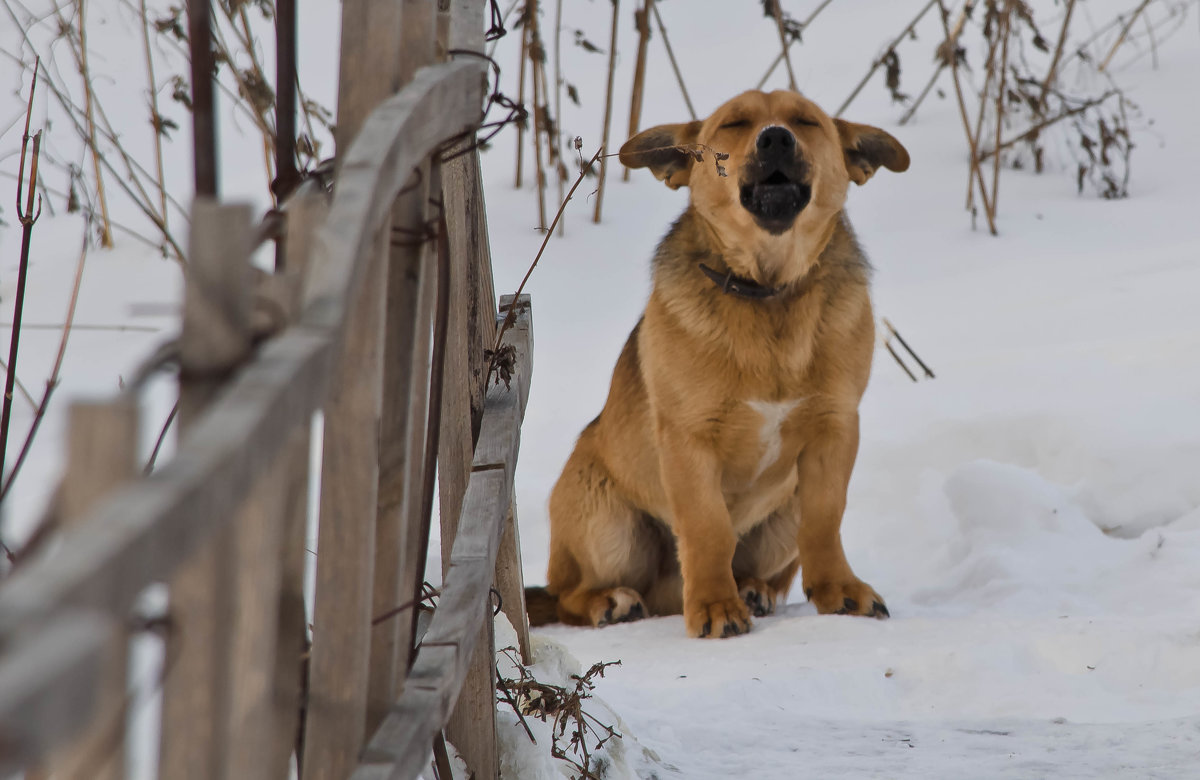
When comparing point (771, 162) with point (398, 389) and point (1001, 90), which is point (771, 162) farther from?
point (1001, 90)

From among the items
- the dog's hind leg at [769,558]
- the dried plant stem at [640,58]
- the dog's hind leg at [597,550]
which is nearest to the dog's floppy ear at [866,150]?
the dog's hind leg at [769,558]

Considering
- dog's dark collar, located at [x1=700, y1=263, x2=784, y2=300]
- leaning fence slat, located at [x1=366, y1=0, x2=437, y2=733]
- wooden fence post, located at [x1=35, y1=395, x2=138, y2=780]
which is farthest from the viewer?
dog's dark collar, located at [x1=700, y1=263, x2=784, y2=300]

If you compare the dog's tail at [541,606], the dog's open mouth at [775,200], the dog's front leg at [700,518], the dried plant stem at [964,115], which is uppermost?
the dried plant stem at [964,115]

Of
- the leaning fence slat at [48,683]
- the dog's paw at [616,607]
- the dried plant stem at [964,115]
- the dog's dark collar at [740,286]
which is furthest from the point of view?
the dried plant stem at [964,115]

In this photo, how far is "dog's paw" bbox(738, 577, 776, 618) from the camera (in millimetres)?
3627

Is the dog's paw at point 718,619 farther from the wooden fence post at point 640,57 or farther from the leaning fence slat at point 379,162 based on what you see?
the wooden fence post at point 640,57

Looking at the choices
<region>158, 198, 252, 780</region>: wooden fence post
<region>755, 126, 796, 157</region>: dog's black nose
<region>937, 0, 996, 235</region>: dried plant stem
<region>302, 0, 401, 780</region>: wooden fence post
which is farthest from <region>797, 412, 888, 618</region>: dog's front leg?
<region>937, 0, 996, 235</region>: dried plant stem

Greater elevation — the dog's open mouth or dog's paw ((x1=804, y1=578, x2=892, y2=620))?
the dog's open mouth

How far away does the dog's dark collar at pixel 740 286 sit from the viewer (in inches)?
128

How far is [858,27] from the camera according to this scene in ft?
32.1

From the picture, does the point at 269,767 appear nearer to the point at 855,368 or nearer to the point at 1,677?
the point at 1,677

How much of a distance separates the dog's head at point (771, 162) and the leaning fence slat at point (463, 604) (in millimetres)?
1307

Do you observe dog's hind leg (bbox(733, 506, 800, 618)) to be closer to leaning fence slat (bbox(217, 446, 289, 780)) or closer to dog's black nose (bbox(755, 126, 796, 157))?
dog's black nose (bbox(755, 126, 796, 157))

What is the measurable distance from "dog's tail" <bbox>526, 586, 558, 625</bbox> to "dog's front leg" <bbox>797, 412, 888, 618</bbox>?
829 millimetres
